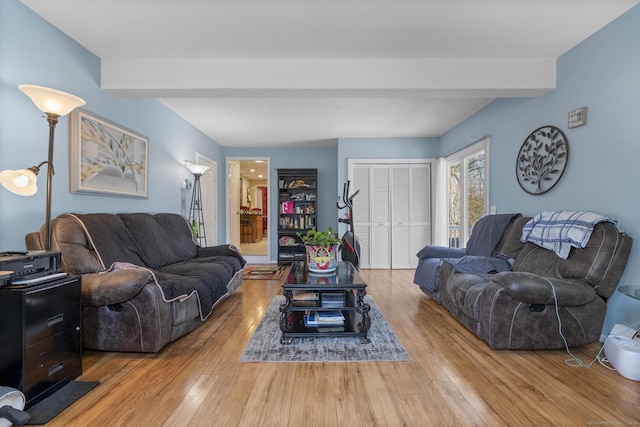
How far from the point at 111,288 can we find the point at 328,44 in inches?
99.8

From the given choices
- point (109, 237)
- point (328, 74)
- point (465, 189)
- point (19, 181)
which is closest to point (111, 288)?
point (109, 237)

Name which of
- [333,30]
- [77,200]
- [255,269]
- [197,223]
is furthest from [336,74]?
[255,269]

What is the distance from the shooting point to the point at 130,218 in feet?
10.6

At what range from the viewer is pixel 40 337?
1750 millimetres

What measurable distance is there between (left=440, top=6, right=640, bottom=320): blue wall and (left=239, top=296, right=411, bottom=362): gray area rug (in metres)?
1.83

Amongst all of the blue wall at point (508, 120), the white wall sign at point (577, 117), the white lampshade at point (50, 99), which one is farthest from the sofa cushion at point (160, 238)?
the white wall sign at point (577, 117)

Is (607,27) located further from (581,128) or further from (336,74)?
(336,74)

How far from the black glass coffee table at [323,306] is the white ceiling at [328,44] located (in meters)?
1.78

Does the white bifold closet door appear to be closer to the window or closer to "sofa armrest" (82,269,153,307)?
the window

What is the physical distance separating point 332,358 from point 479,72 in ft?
9.38

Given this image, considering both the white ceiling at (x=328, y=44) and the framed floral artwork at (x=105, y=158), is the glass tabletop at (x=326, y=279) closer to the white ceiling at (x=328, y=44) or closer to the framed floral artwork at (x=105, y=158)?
the white ceiling at (x=328, y=44)

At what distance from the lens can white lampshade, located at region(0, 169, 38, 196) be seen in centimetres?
190

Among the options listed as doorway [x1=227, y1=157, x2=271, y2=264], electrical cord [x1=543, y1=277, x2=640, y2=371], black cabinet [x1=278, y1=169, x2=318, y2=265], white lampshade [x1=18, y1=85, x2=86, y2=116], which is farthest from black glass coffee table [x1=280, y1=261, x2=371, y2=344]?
doorway [x1=227, y1=157, x2=271, y2=264]

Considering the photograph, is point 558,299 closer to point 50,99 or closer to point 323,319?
point 323,319
